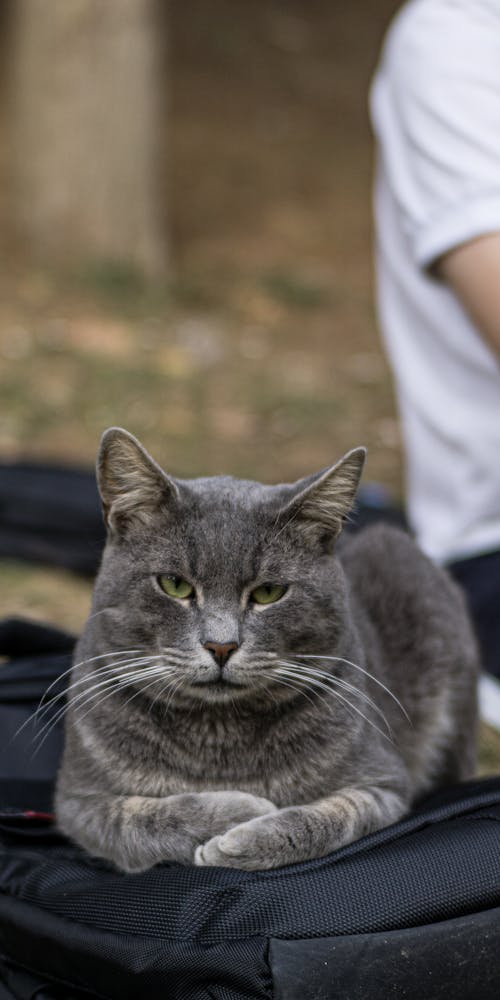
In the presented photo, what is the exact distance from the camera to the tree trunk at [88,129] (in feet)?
19.0

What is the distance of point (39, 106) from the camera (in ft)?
19.7

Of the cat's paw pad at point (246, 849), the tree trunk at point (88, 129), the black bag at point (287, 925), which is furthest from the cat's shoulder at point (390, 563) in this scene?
Result: the tree trunk at point (88, 129)

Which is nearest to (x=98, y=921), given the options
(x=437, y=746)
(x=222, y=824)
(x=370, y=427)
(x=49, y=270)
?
(x=222, y=824)

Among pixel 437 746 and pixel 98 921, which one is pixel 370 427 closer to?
pixel 437 746

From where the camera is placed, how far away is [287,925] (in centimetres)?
165

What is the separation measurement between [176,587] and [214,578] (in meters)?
0.07

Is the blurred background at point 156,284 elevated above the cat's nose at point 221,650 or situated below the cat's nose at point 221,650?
below

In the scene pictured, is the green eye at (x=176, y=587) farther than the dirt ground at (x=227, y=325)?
No

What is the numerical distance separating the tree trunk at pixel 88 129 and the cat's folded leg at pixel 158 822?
473 cm

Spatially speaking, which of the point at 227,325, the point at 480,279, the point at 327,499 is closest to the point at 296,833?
the point at 327,499

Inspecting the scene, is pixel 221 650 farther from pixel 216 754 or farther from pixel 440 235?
pixel 440 235

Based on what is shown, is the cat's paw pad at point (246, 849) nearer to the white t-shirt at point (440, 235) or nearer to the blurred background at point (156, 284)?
the white t-shirt at point (440, 235)

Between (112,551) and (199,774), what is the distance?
397 millimetres

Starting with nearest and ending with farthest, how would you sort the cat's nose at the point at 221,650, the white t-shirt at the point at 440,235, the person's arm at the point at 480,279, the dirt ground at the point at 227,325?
1. the cat's nose at the point at 221,650
2. the person's arm at the point at 480,279
3. the white t-shirt at the point at 440,235
4. the dirt ground at the point at 227,325
